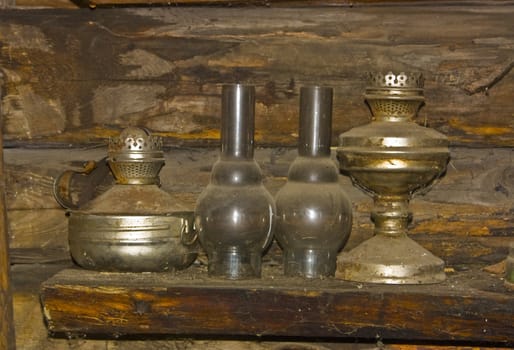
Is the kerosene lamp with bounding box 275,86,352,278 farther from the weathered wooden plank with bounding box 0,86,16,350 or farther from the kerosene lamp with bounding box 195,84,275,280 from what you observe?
the weathered wooden plank with bounding box 0,86,16,350

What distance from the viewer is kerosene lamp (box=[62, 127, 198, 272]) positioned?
4.10 feet

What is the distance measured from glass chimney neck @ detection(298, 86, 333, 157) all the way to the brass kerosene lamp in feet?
0.09

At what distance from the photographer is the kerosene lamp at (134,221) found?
125cm

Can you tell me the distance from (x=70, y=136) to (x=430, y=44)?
54 cm

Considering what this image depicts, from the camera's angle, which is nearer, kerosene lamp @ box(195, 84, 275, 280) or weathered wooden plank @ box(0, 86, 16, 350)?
kerosene lamp @ box(195, 84, 275, 280)

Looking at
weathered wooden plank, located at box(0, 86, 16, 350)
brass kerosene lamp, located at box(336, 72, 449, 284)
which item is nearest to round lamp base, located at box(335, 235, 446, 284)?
brass kerosene lamp, located at box(336, 72, 449, 284)

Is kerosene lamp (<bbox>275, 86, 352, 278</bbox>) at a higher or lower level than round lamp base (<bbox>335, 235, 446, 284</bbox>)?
higher

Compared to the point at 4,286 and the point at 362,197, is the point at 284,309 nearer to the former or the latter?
the point at 362,197

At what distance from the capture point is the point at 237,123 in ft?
4.13

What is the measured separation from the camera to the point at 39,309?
1.44 m

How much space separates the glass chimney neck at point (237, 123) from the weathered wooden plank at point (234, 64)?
13 centimetres

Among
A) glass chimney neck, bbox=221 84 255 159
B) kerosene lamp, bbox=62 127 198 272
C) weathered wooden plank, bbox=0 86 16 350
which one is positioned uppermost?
glass chimney neck, bbox=221 84 255 159

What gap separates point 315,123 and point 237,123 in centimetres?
10

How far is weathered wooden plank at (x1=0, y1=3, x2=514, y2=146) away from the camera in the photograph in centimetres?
136
